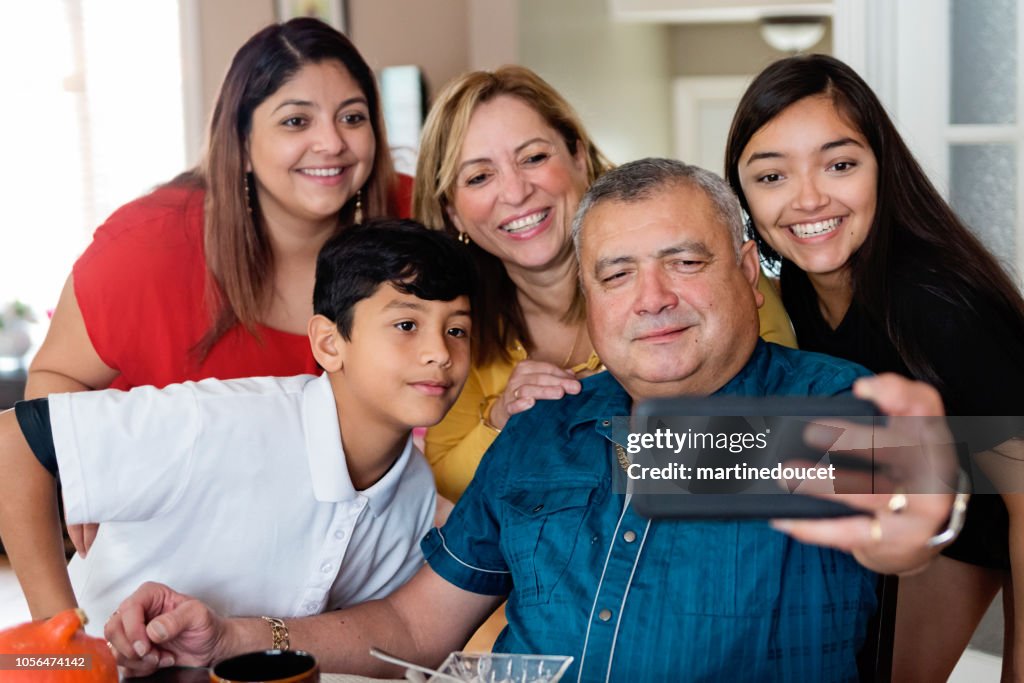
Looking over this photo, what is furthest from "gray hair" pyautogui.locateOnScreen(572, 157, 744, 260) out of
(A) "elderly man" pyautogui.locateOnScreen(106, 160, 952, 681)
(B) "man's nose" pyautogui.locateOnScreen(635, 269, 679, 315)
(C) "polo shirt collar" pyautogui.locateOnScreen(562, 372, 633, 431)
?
(C) "polo shirt collar" pyautogui.locateOnScreen(562, 372, 633, 431)

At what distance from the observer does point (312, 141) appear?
218cm

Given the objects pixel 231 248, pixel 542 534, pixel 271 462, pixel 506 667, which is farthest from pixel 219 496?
pixel 231 248

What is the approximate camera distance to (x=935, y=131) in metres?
2.51

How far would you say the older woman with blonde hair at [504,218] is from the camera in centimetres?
206

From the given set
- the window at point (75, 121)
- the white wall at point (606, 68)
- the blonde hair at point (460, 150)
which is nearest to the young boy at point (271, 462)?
the blonde hair at point (460, 150)

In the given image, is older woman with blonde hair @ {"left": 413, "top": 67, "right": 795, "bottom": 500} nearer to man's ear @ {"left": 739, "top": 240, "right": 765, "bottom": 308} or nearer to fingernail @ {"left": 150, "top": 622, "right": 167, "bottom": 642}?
man's ear @ {"left": 739, "top": 240, "right": 765, "bottom": 308}

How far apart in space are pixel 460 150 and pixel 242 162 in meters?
0.46

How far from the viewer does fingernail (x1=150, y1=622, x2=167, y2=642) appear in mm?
1282

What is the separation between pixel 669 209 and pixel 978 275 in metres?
0.49

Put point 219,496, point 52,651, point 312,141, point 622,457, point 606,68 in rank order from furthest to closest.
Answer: point 606,68
point 312,141
point 219,496
point 622,457
point 52,651

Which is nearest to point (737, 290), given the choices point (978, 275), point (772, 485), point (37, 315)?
point (978, 275)

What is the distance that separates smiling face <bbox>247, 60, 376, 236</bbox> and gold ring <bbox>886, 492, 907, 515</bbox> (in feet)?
4.75

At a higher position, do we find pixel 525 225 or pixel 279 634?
pixel 525 225

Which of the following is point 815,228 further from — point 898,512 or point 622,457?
point 898,512
